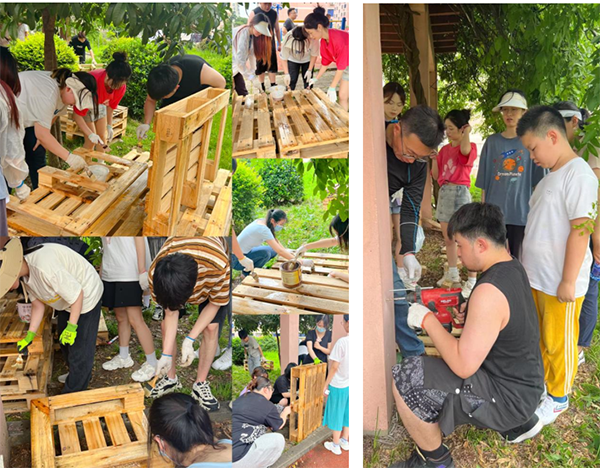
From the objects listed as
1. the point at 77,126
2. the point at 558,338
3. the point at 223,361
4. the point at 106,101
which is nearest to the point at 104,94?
the point at 106,101

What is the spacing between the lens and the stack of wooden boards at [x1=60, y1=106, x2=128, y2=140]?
9.27ft

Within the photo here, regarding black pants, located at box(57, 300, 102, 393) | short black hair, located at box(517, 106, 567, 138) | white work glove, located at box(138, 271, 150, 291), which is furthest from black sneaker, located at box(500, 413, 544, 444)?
black pants, located at box(57, 300, 102, 393)

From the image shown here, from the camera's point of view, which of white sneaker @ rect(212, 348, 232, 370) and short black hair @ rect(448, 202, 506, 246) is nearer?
short black hair @ rect(448, 202, 506, 246)

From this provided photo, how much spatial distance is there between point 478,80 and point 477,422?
122 inches

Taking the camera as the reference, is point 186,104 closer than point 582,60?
Yes

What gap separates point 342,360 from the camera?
3111mm

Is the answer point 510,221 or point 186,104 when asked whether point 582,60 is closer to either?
point 510,221

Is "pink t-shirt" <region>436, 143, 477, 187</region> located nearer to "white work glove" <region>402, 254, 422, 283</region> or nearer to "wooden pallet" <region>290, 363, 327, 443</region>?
"white work glove" <region>402, 254, 422, 283</region>

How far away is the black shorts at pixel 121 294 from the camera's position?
298cm

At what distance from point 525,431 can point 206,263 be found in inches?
83.7

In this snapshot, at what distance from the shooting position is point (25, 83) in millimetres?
2732

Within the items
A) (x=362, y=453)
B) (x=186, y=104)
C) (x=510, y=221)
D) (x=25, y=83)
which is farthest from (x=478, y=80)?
(x=25, y=83)

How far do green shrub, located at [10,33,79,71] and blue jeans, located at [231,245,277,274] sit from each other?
1.34 m

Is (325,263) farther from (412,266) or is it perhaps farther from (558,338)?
(558,338)
